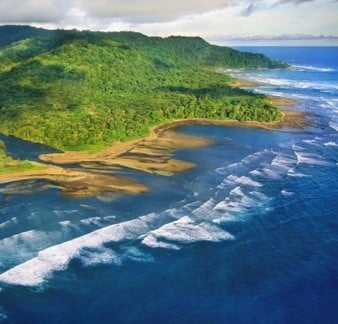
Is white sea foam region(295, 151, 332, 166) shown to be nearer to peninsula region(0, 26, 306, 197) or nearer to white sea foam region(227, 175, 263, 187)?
white sea foam region(227, 175, 263, 187)

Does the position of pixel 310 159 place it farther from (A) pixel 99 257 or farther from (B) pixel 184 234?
(A) pixel 99 257

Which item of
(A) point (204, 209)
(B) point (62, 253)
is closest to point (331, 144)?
(A) point (204, 209)

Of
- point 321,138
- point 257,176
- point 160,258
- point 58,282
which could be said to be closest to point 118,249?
point 160,258

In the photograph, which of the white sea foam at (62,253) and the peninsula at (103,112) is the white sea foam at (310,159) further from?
the white sea foam at (62,253)

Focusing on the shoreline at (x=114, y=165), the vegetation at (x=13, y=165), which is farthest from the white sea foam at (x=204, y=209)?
the vegetation at (x=13, y=165)

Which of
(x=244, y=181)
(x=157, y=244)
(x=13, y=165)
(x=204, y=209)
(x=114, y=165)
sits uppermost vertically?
(x=13, y=165)

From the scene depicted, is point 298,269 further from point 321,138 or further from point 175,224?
point 321,138

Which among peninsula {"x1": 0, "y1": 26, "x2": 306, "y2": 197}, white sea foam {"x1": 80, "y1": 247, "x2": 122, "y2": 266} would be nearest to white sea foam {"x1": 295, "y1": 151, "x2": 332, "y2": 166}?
peninsula {"x1": 0, "y1": 26, "x2": 306, "y2": 197}
